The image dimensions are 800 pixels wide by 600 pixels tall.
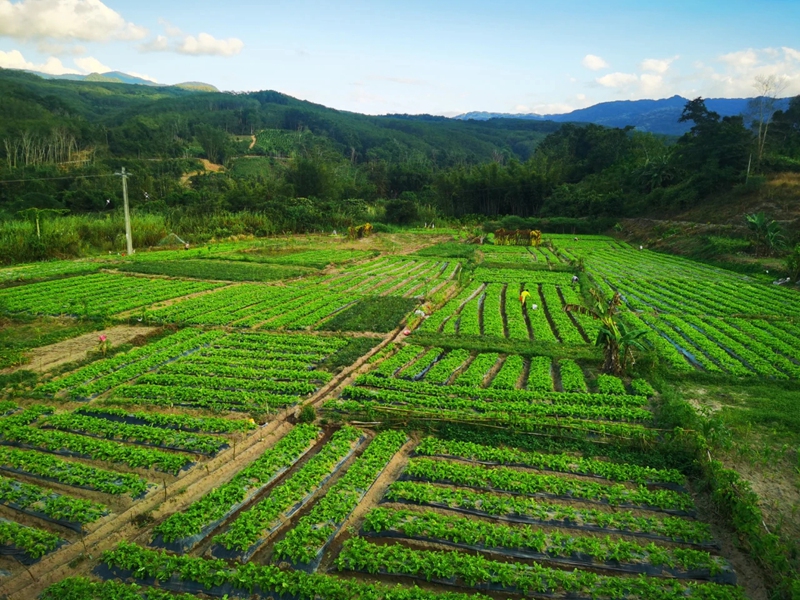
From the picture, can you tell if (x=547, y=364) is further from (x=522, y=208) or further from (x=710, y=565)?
(x=522, y=208)

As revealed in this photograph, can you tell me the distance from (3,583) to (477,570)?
19.8 ft

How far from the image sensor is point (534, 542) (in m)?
6.77

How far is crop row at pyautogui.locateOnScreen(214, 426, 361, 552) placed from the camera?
267 inches

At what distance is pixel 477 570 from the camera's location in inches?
246

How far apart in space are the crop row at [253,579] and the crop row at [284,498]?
0.44 m

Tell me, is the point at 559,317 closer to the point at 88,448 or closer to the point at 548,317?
the point at 548,317

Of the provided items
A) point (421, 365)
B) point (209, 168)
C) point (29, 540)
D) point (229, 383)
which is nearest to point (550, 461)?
point (421, 365)

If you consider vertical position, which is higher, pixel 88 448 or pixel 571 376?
pixel 571 376

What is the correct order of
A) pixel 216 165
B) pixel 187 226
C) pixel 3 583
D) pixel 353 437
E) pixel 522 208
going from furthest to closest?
pixel 216 165 < pixel 522 208 < pixel 187 226 < pixel 353 437 < pixel 3 583

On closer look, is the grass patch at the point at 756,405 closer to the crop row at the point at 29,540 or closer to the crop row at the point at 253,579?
the crop row at the point at 253,579

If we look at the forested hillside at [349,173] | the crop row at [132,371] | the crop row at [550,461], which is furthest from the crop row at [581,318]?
the forested hillside at [349,173]

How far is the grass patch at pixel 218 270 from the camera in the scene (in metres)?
26.5

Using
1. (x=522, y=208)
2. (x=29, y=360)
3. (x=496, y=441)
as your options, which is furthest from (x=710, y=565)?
(x=522, y=208)

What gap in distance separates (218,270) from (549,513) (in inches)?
973
